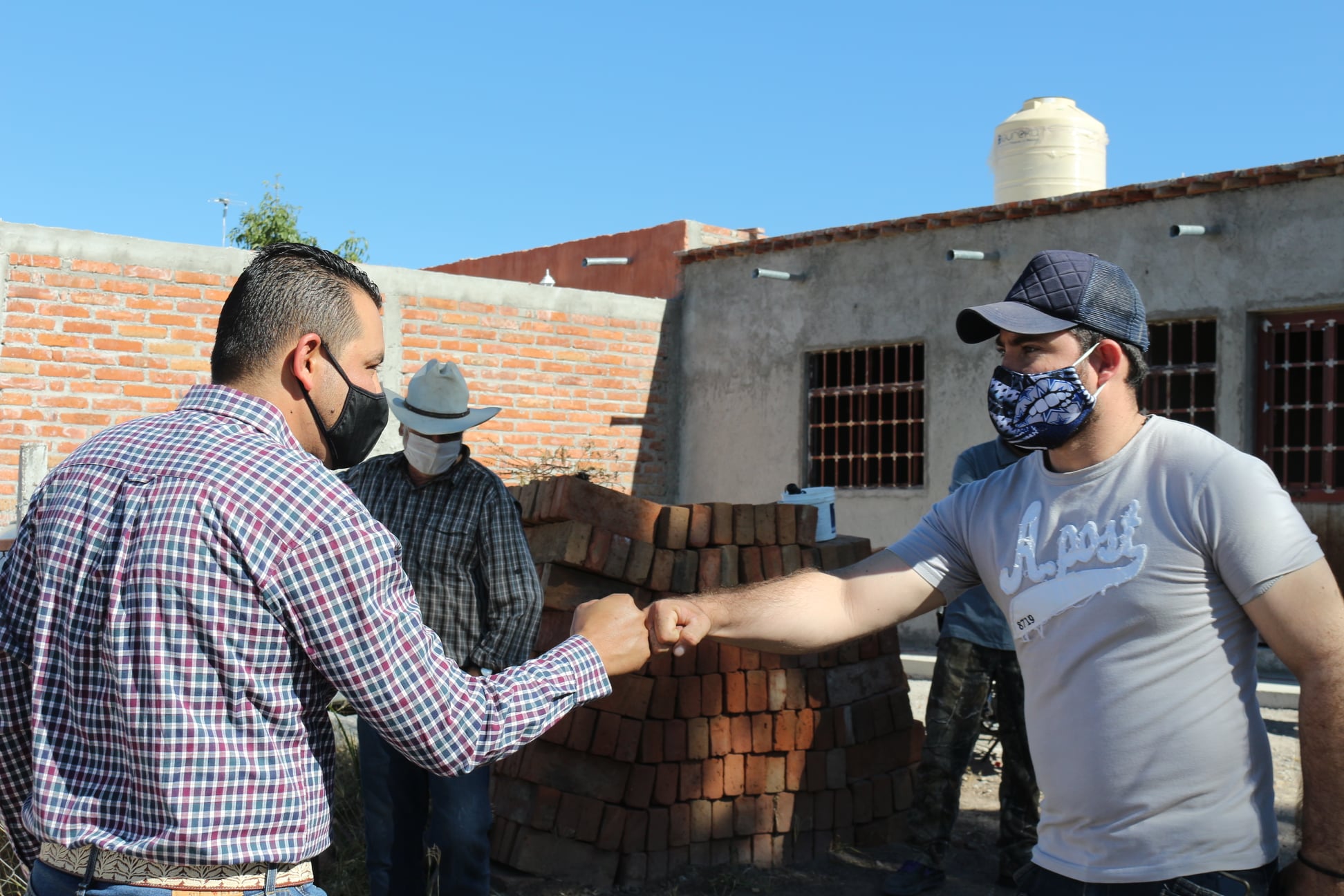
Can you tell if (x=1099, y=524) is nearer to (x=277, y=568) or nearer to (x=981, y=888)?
(x=277, y=568)

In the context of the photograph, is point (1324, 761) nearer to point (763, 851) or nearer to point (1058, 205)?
point (763, 851)

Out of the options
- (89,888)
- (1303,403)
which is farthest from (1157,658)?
(1303,403)

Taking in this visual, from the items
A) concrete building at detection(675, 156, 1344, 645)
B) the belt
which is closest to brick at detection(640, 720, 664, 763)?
the belt

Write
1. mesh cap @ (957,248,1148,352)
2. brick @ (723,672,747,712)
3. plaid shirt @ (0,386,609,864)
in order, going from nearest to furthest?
plaid shirt @ (0,386,609,864), mesh cap @ (957,248,1148,352), brick @ (723,672,747,712)

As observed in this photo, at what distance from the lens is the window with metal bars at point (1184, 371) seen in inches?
390

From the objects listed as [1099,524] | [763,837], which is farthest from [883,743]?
[1099,524]

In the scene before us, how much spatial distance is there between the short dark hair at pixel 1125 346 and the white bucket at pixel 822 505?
10.5 feet

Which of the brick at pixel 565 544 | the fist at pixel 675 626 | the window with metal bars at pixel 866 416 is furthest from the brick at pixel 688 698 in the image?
the window with metal bars at pixel 866 416

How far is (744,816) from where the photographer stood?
5297 mm

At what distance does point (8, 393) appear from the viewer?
952 cm

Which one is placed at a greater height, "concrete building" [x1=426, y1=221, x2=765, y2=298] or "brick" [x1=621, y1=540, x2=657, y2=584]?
"concrete building" [x1=426, y1=221, x2=765, y2=298]

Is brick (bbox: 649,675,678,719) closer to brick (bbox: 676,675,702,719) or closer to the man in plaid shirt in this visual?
brick (bbox: 676,675,702,719)

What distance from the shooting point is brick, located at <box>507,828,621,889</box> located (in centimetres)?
502

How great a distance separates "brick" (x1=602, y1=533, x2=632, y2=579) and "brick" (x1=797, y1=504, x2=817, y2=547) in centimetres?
91
